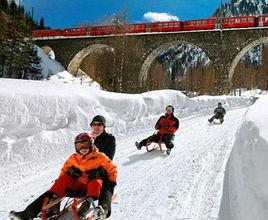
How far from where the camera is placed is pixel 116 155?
8.03 meters

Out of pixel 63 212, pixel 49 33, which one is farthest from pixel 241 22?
pixel 63 212

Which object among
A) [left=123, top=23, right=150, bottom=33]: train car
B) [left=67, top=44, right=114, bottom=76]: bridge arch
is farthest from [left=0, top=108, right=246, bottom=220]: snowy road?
[left=67, top=44, right=114, bottom=76]: bridge arch

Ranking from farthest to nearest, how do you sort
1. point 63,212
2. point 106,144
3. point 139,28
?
point 139,28
point 106,144
point 63,212

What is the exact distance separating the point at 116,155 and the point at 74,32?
36673 millimetres

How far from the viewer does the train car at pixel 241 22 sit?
3334 cm

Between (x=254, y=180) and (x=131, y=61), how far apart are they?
108 ft

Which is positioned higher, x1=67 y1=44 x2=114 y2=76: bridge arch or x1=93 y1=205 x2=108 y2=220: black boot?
x1=67 y1=44 x2=114 y2=76: bridge arch

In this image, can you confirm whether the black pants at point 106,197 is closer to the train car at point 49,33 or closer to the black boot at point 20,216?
the black boot at point 20,216

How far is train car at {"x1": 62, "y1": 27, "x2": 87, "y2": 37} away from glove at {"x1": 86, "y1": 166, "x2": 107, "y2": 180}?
1534 inches

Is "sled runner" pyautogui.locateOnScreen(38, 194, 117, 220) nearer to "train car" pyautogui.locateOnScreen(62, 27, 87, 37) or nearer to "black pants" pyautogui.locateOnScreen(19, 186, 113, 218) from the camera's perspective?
"black pants" pyautogui.locateOnScreen(19, 186, 113, 218)

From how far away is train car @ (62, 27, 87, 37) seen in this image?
41.9 m

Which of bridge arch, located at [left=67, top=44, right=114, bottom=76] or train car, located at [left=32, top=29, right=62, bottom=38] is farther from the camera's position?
train car, located at [left=32, top=29, right=62, bottom=38]

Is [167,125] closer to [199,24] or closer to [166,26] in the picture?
[199,24]

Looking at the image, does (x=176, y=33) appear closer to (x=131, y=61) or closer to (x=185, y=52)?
(x=131, y=61)
